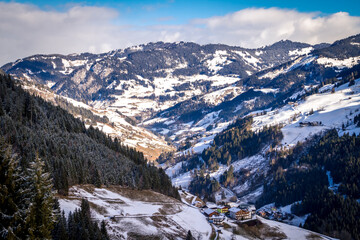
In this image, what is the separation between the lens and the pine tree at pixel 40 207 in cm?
2720

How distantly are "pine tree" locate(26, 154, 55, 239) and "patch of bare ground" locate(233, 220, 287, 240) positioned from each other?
100 m

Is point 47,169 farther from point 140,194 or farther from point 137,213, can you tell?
point 140,194

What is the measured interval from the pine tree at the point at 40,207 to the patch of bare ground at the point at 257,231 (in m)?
100

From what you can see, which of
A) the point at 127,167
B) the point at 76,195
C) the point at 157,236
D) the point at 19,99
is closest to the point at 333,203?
the point at 127,167

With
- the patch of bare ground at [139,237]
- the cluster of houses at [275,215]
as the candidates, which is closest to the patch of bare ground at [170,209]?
the patch of bare ground at [139,237]

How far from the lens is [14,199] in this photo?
87.2 feet

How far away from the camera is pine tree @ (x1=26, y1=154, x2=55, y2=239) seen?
2720 centimetres

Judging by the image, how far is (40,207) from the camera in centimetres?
2808

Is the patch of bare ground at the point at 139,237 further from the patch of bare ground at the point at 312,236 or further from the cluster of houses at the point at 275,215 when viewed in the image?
the cluster of houses at the point at 275,215

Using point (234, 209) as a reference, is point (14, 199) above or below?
above

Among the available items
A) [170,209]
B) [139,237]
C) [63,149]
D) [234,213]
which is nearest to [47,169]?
[63,149]

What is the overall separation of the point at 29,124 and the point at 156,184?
210 ft

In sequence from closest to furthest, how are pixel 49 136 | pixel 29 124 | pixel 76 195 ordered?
pixel 76 195 < pixel 49 136 < pixel 29 124

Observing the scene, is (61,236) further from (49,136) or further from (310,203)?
(310,203)
